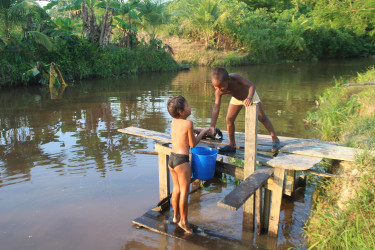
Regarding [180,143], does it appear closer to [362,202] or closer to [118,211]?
[118,211]

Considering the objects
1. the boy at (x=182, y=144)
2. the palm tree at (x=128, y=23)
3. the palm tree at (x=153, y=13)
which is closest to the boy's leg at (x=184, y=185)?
the boy at (x=182, y=144)

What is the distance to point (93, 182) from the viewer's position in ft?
16.4

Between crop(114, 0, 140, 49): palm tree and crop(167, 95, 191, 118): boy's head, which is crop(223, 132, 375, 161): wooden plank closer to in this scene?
crop(167, 95, 191, 118): boy's head

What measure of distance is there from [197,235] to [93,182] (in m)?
2.23

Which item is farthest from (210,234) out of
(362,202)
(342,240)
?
(362,202)

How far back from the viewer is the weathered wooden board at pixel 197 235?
3365 mm

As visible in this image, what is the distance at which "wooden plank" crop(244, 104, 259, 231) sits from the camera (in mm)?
3256

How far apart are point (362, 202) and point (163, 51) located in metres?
21.3

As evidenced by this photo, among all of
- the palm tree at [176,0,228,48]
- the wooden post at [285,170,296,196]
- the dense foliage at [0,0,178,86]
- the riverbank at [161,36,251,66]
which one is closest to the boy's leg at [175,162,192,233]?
the wooden post at [285,170,296,196]

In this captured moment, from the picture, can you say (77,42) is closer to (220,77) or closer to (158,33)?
(158,33)

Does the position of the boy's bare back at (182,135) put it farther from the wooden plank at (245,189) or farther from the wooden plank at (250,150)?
the wooden plank at (245,189)

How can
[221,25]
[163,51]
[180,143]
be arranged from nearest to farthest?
[180,143], [163,51], [221,25]

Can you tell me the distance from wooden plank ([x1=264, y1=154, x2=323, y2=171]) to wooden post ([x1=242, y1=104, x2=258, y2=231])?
0.60 feet

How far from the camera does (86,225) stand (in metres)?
3.83
